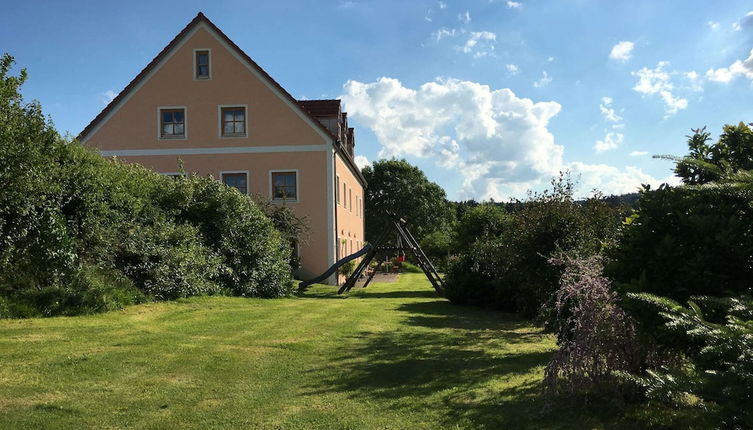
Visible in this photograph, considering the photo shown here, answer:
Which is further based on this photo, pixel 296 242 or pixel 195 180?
pixel 296 242

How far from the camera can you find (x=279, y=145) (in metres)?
25.0

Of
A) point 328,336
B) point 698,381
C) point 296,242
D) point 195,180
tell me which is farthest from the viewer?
point 296,242

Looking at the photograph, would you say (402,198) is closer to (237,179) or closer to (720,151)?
(237,179)

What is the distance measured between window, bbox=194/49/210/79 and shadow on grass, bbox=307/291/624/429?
62.8 ft

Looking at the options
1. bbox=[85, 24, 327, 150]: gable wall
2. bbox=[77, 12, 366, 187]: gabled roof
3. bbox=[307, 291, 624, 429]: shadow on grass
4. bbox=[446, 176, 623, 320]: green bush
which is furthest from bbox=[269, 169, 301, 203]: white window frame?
bbox=[307, 291, 624, 429]: shadow on grass

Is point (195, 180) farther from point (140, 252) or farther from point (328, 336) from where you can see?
point (328, 336)

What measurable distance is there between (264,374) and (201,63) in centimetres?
2182

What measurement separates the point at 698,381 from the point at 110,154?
87.0ft

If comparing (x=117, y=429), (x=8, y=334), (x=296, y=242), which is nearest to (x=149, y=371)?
(x=117, y=429)

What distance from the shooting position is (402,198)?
60.0 m

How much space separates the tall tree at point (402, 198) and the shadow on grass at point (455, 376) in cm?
4926

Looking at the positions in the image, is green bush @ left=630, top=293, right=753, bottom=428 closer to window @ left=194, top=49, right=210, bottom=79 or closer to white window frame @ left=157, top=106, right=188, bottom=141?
white window frame @ left=157, top=106, right=188, bottom=141

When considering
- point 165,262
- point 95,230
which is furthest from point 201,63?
point 95,230

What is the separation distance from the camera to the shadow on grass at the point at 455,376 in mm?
5113
